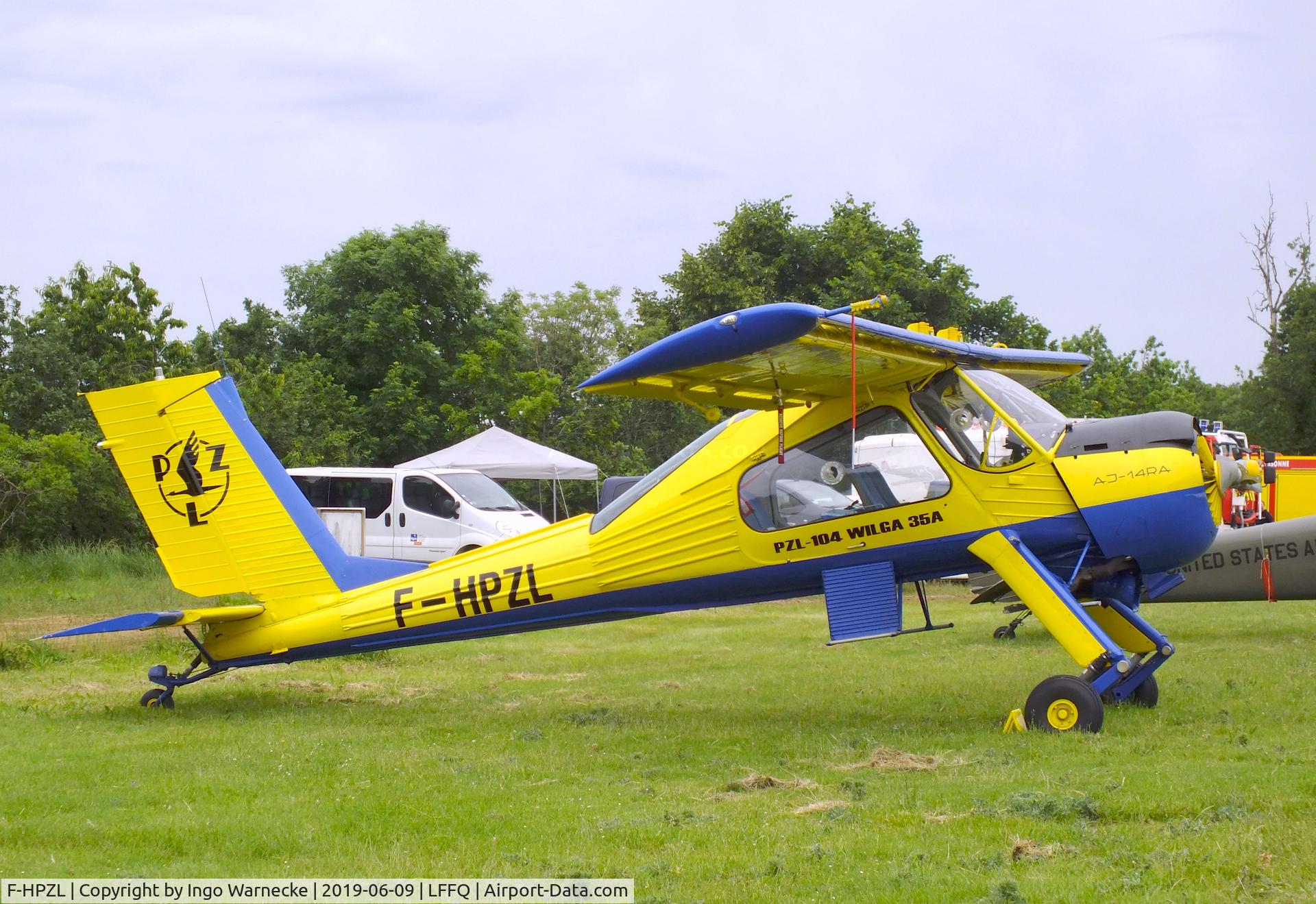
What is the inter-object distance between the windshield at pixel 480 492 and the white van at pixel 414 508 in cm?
2

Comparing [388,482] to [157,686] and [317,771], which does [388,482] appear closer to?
[157,686]

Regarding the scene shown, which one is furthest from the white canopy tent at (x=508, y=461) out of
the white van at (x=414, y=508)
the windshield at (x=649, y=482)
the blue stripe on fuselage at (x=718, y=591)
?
the windshield at (x=649, y=482)

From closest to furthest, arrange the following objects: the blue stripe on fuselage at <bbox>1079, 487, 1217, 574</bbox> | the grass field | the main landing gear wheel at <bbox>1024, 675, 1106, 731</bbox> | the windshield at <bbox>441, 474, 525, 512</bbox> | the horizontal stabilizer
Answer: the grass field < the main landing gear wheel at <bbox>1024, 675, 1106, 731</bbox> < the blue stripe on fuselage at <bbox>1079, 487, 1217, 574</bbox> < the horizontal stabilizer < the windshield at <bbox>441, 474, 525, 512</bbox>

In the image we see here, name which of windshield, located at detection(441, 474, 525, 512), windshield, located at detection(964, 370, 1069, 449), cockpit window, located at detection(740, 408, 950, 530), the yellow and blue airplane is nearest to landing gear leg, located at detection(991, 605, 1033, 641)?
the yellow and blue airplane

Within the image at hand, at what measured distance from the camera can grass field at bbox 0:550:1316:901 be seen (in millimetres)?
4844

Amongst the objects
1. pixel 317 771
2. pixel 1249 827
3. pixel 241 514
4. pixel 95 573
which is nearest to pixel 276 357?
pixel 95 573

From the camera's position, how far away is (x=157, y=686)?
9.84 metres

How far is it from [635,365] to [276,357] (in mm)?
33819

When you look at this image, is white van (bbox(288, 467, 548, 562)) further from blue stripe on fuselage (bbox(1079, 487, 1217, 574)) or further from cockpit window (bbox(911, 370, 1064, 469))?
blue stripe on fuselage (bbox(1079, 487, 1217, 574))

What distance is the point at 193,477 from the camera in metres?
9.84

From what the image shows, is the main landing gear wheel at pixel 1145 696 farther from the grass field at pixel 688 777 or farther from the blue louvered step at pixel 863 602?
the blue louvered step at pixel 863 602

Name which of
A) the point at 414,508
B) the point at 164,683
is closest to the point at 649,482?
the point at 164,683

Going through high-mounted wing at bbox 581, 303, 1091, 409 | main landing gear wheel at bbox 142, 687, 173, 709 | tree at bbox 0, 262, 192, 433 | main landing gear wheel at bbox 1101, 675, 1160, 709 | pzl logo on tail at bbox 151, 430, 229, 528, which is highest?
tree at bbox 0, 262, 192, 433

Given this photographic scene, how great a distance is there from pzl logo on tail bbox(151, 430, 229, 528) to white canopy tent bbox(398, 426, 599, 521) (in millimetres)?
14928
